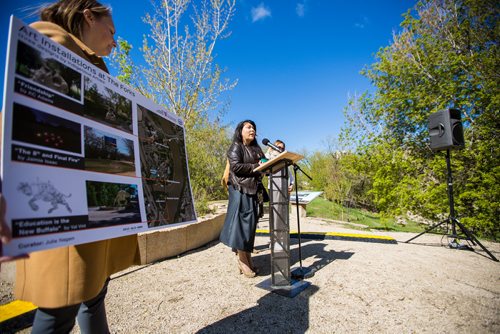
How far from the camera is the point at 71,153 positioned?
0.94 m

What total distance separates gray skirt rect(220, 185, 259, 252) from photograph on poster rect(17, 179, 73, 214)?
245cm

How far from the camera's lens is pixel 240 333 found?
2.03 m

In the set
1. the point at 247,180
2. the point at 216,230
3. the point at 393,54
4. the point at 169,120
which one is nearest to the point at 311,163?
the point at 393,54

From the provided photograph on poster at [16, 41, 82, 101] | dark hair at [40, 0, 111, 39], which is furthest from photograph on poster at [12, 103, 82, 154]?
dark hair at [40, 0, 111, 39]

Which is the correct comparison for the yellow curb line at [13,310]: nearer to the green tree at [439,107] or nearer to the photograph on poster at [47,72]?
the photograph on poster at [47,72]

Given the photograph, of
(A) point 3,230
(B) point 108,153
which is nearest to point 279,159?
(B) point 108,153

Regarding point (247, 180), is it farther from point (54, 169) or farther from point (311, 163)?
point (311, 163)

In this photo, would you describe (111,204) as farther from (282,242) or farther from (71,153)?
(282,242)

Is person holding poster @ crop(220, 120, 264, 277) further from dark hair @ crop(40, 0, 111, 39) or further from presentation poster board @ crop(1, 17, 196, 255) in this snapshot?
dark hair @ crop(40, 0, 111, 39)

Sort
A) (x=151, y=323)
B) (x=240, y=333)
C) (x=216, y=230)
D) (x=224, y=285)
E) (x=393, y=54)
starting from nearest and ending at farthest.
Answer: (x=240, y=333) < (x=151, y=323) < (x=224, y=285) < (x=216, y=230) < (x=393, y=54)

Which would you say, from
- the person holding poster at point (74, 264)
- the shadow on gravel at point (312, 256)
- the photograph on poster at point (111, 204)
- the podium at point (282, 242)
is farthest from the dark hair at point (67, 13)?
the shadow on gravel at point (312, 256)

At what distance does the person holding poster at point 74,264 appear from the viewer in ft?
3.12

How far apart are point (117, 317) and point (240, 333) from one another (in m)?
1.30

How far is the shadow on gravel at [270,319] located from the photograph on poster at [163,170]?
4.06 feet
